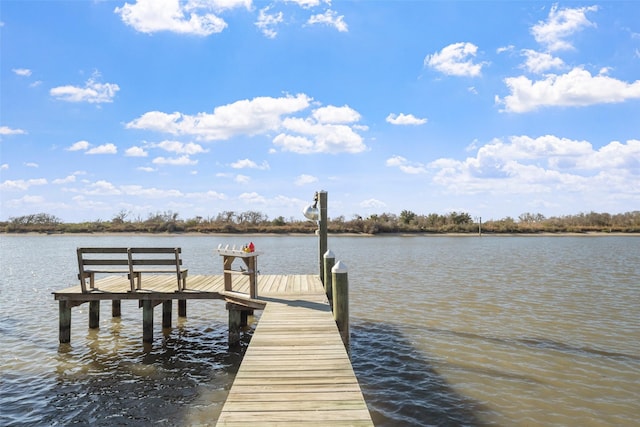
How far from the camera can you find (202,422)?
610 centimetres

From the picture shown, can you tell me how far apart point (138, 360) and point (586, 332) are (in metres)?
9.88

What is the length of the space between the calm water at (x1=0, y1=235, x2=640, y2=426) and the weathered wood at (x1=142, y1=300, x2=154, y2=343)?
21cm

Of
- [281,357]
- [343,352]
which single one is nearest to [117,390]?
[281,357]

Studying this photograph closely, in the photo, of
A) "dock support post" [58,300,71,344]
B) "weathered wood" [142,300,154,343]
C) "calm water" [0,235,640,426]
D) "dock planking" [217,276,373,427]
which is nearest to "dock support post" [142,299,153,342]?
"weathered wood" [142,300,154,343]

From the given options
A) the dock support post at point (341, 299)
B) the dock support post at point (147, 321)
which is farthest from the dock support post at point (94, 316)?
the dock support post at point (341, 299)

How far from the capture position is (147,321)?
9812 millimetres

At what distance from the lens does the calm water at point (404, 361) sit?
6.48m

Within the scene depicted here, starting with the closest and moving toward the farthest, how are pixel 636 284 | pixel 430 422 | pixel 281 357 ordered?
pixel 281 357 → pixel 430 422 → pixel 636 284

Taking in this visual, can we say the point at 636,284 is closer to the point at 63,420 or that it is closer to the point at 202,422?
the point at 202,422

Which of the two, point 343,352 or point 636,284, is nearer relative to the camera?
point 343,352

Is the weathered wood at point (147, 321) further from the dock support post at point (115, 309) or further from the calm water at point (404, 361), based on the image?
the dock support post at point (115, 309)

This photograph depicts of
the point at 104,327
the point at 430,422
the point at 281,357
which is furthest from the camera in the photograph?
the point at 104,327

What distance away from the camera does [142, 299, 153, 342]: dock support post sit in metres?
9.68

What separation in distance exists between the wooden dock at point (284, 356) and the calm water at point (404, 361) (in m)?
1.17
